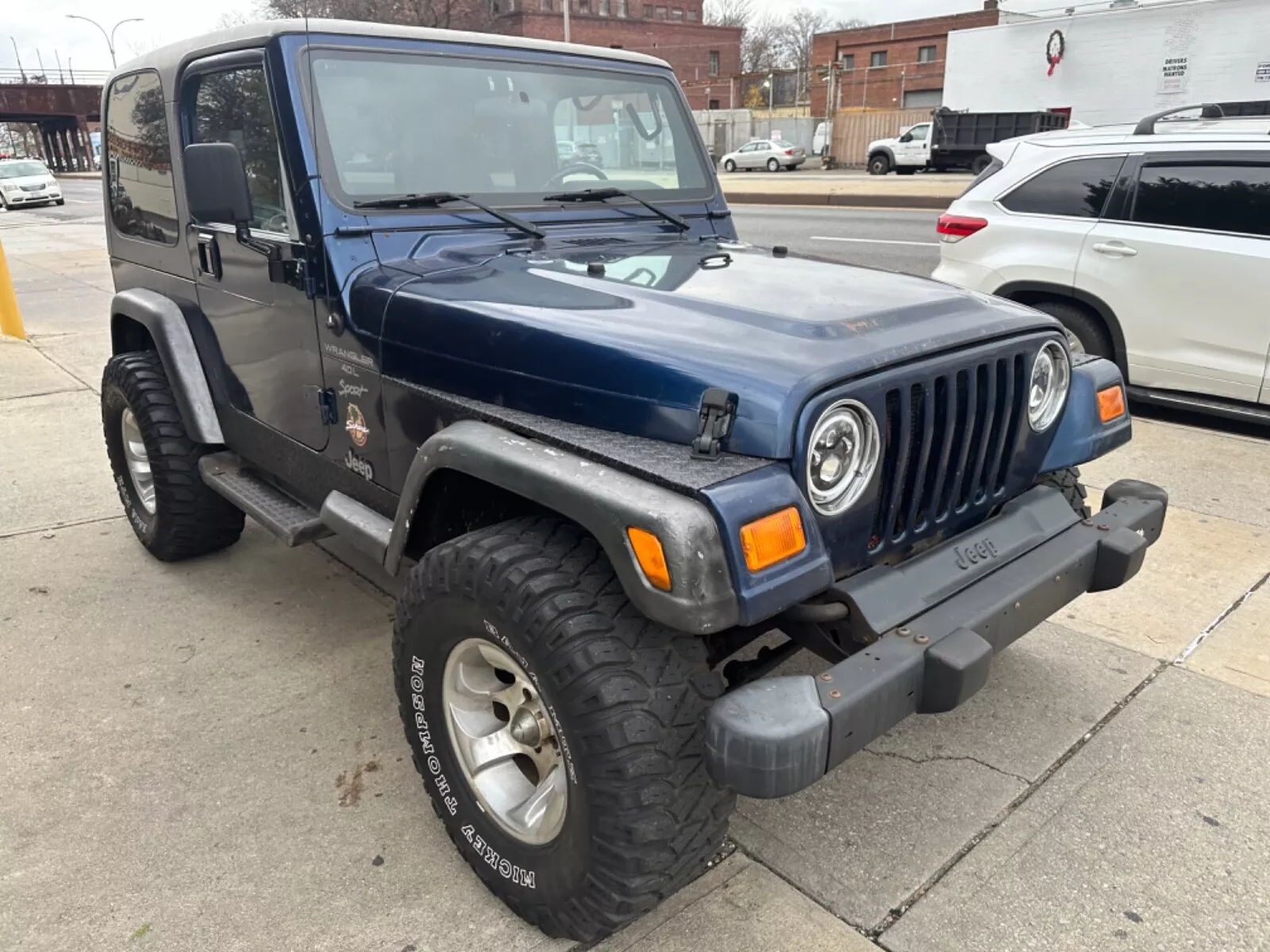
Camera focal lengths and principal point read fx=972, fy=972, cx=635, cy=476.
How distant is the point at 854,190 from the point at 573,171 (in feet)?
63.7

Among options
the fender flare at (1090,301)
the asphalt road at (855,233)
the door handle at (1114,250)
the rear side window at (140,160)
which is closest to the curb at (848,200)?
the asphalt road at (855,233)

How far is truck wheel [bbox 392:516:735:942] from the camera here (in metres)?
1.94

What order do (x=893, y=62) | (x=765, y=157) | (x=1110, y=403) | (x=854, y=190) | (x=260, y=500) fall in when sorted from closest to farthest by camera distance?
(x=1110, y=403), (x=260, y=500), (x=854, y=190), (x=765, y=157), (x=893, y=62)

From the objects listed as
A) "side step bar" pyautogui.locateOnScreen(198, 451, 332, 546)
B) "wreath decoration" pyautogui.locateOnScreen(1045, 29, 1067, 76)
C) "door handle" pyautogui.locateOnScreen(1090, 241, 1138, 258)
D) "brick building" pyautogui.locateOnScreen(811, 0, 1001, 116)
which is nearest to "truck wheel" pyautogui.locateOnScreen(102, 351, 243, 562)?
"side step bar" pyautogui.locateOnScreen(198, 451, 332, 546)

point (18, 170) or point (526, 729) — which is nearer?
point (526, 729)

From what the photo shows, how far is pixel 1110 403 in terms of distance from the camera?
9.51ft

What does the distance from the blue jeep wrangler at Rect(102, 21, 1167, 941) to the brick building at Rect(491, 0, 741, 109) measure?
179 feet

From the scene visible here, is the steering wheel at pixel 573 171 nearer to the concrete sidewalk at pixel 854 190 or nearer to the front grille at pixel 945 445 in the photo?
the front grille at pixel 945 445

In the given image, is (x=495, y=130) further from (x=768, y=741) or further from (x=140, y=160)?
(x=768, y=741)

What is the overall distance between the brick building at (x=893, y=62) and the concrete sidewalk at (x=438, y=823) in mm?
47806

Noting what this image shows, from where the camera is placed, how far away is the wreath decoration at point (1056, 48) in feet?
95.5

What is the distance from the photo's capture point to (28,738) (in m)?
3.05

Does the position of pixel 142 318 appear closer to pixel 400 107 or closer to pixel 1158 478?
pixel 400 107

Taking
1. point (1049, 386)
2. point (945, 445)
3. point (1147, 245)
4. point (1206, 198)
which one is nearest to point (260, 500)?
point (945, 445)
